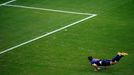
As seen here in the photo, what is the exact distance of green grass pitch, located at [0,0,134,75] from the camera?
84.0 ft

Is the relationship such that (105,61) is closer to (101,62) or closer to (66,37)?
(101,62)

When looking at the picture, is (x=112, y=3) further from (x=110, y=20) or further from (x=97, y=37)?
(x=97, y=37)

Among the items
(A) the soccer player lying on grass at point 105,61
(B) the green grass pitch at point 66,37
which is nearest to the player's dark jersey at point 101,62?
(A) the soccer player lying on grass at point 105,61

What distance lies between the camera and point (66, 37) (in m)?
30.1

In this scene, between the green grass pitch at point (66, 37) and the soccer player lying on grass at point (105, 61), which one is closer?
the soccer player lying on grass at point (105, 61)

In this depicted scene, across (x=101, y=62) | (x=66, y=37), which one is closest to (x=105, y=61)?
(x=101, y=62)

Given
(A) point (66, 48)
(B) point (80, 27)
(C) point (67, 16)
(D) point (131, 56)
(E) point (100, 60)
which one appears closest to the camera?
(E) point (100, 60)

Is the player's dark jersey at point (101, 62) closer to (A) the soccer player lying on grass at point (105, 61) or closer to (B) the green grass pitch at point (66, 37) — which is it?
(A) the soccer player lying on grass at point (105, 61)

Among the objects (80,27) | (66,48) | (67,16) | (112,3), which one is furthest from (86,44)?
(112,3)

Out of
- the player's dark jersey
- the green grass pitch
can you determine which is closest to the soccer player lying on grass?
the player's dark jersey

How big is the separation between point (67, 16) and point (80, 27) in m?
2.68

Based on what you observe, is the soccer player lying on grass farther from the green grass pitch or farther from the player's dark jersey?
the green grass pitch

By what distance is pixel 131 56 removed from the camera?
85.8 feet

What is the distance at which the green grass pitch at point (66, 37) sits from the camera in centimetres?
2559
